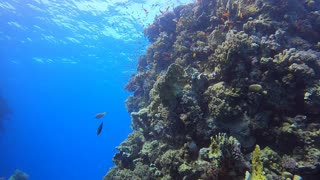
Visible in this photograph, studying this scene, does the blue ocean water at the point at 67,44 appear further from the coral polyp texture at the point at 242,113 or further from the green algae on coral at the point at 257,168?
the green algae on coral at the point at 257,168

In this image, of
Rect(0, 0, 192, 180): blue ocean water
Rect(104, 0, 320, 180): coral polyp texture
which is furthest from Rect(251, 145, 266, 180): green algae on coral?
Rect(0, 0, 192, 180): blue ocean water

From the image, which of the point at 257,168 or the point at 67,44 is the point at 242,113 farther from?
the point at 67,44

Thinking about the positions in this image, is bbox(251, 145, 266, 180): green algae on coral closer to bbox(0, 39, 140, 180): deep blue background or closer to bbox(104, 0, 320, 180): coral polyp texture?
bbox(104, 0, 320, 180): coral polyp texture

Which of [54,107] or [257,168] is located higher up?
[54,107]

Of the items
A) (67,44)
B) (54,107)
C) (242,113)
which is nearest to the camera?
(242,113)

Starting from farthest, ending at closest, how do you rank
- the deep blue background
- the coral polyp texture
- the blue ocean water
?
the deep blue background, the blue ocean water, the coral polyp texture

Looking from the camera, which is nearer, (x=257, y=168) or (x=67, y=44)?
(x=257, y=168)

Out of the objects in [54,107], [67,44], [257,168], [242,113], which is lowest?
[257,168]

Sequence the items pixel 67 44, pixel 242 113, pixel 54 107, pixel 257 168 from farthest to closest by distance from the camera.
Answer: pixel 54 107 < pixel 67 44 < pixel 242 113 < pixel 257 168

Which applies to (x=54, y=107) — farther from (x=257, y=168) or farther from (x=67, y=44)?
(x=257, y=168)

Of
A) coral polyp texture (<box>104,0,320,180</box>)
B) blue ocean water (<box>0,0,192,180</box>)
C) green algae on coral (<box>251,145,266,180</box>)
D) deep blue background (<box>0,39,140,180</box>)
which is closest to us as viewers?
green algae on coral (<box>251,145,266,180</box>)

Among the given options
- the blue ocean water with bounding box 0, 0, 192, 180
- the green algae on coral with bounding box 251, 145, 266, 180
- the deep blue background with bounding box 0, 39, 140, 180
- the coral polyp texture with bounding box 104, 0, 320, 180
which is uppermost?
the deep blue background with bounding box 0, 39, 140, 180

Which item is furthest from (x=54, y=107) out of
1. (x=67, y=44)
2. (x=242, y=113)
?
(x=242, y=113)

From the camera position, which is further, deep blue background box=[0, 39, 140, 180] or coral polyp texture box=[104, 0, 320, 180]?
deep blue background box=[0, 39, 140, 180]
